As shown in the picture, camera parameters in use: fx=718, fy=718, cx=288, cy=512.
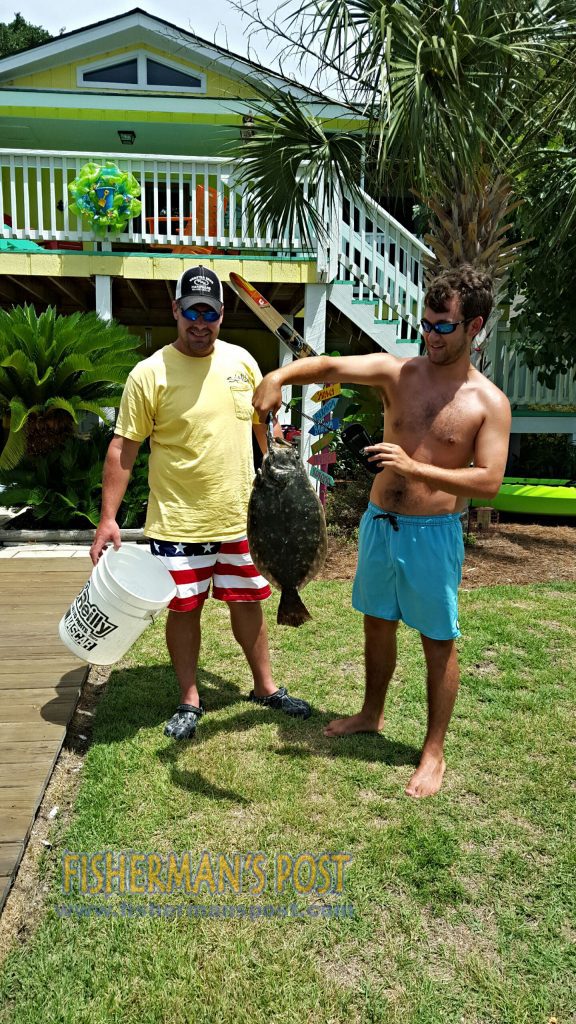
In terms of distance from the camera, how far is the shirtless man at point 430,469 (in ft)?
9.48

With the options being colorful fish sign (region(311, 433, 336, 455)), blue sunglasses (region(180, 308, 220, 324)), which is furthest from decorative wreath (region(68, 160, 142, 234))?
colorful fish sign (region(311, 433, 336, 455))

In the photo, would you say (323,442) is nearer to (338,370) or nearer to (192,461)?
(338,370)

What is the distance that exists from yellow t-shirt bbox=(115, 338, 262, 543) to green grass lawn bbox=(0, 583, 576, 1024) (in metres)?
1.11

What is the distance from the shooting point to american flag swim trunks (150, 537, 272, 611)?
3572mm

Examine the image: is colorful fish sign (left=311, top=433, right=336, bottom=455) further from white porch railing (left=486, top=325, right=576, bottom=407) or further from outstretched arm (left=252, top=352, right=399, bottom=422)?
white porch railing (left=486, top=325, right=576, bottom=407)

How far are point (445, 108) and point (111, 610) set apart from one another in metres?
5.25

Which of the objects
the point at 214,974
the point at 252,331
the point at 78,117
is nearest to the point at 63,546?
the point at 214,974

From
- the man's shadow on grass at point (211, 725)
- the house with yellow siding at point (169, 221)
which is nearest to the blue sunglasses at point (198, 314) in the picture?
the man's shadow on grass at point (211, 725)

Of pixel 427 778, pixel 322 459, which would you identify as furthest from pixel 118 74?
pixel 427 778

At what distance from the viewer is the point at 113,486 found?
3.51 metres

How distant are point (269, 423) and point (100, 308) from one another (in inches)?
303

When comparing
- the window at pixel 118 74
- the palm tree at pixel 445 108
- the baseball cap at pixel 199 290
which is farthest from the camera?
the window at pixel 118 74

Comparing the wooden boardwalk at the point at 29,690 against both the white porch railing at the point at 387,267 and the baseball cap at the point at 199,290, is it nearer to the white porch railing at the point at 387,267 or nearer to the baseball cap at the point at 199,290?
the baseball cap at the point at 199,290

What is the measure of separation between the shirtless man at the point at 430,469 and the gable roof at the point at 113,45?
40.3 feet
